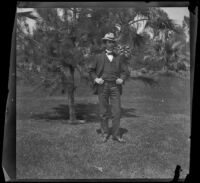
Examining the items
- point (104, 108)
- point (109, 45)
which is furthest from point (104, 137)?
point (109, 45)

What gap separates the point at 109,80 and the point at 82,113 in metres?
0.41

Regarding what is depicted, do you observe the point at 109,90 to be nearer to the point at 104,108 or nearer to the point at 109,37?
the point at 104,108

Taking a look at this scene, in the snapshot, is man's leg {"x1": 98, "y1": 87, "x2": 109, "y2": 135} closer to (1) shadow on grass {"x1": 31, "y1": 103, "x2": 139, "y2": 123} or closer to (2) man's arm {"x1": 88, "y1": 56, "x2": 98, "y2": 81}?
(1) shadow on grass {"x1": 31, "y1": 103, "x2": 139, "y2": 123}

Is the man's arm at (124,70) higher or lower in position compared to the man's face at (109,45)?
lower

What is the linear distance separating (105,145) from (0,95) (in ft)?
3.73

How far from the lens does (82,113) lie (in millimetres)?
3520

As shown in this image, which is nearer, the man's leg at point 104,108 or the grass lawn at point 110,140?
the grass lawn at point 110,140

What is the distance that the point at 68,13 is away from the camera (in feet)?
11.4

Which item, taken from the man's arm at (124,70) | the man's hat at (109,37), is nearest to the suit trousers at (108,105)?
the man's arm at (124,70)

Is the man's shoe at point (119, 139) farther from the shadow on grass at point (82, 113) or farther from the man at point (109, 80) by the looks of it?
the shadow on grass at point (82, 113)

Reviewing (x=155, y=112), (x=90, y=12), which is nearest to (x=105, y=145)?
(x=155, y=112)

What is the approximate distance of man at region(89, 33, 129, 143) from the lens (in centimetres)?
353

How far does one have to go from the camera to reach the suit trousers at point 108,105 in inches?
139

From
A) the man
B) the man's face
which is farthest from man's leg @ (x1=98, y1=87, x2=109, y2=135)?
the man's face
